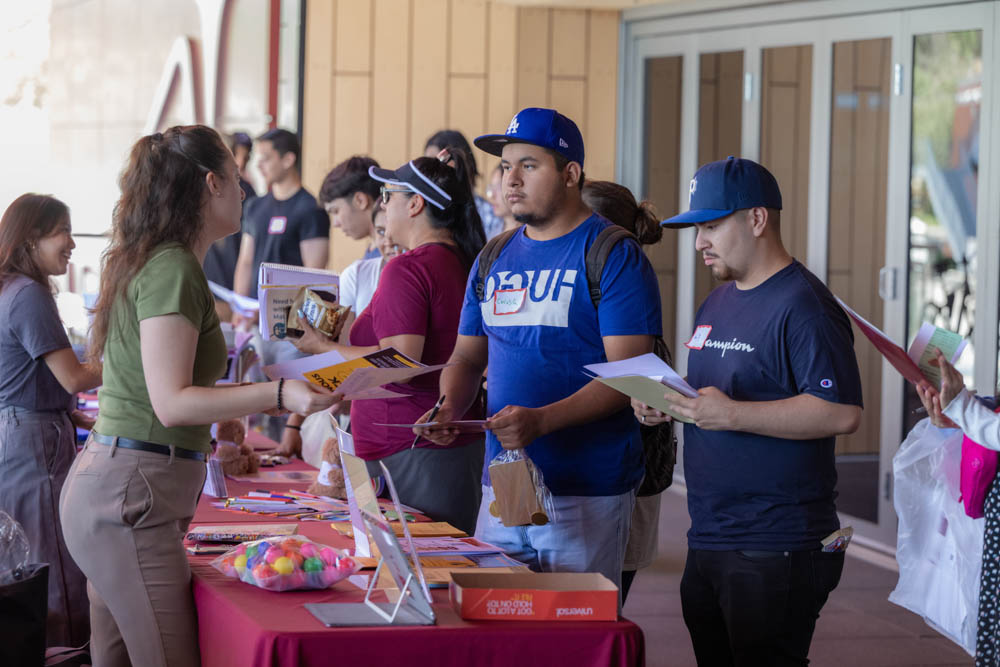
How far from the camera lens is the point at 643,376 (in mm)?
2016

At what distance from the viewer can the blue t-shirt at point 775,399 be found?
2125 mm

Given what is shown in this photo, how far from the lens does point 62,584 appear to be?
318 centimetres

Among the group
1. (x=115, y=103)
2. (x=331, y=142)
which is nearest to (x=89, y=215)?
(x=115, y=103)

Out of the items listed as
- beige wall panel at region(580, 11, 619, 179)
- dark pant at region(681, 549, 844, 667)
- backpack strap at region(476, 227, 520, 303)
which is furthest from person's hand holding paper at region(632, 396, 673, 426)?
beige wall panel at region(580, 11, 619, 179)

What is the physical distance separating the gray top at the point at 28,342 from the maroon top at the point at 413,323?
97 centimetres

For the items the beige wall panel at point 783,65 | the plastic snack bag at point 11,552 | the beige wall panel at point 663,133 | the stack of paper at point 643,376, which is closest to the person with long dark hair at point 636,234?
the stack of paper at point 643,376

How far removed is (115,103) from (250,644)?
590 cm

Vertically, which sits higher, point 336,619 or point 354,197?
point 354,197

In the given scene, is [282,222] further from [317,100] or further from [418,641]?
[418,641]

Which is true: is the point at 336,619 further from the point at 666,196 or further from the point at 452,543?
the point at 666,196

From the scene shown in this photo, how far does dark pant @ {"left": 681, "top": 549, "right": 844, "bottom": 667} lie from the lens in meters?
2.14

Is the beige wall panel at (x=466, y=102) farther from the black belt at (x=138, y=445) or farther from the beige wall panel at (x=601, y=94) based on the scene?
the black belt at (x=138, y=445)

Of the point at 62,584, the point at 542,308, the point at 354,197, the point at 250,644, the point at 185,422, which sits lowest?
the point at 62,584

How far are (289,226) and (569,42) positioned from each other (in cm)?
248
